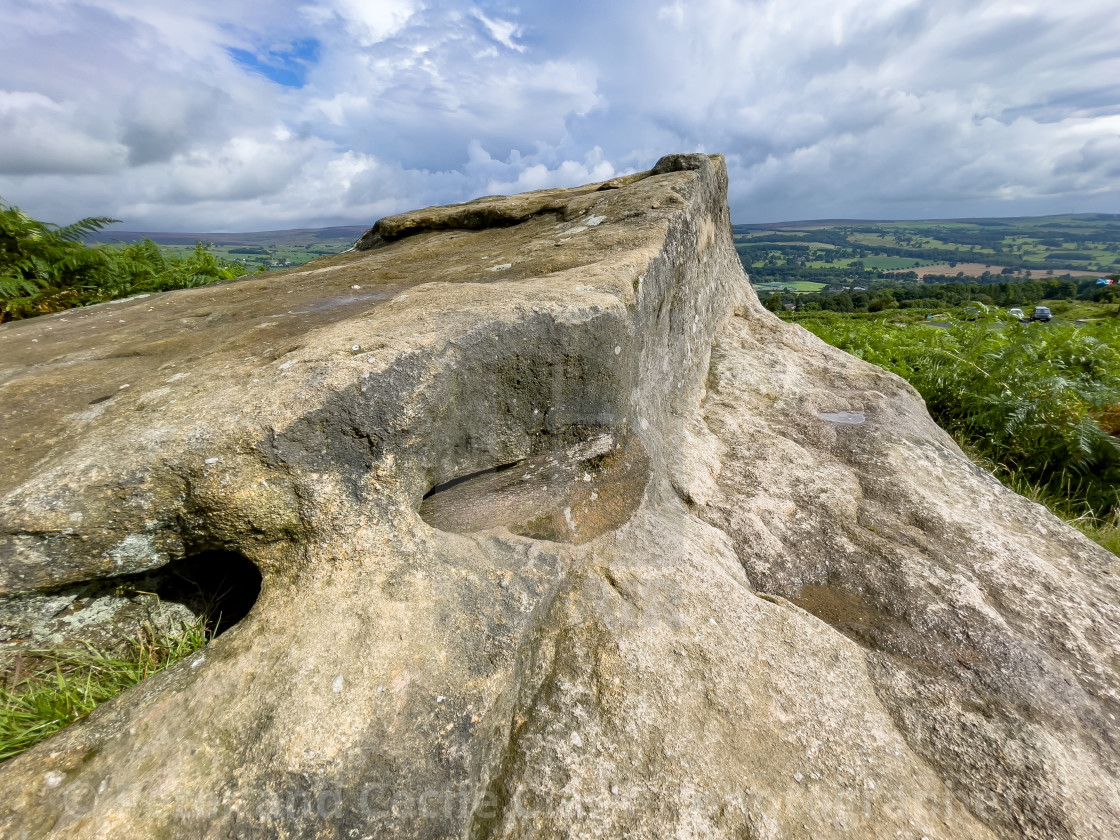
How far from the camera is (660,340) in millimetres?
5262

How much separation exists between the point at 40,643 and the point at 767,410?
5688 mm

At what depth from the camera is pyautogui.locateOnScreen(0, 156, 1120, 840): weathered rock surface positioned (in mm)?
2244

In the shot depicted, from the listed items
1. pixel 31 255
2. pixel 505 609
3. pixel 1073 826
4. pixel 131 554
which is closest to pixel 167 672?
pixel 131 554

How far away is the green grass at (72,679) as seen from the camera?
2.40 meters

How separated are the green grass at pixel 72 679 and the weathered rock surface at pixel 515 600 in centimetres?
37

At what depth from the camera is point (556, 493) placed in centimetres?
391

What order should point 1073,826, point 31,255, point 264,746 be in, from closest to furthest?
point 264,746
point 1073,826
point 31,255

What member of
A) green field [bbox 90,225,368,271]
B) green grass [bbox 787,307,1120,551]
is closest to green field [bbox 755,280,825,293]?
green field [bbox 90,225,368,271]

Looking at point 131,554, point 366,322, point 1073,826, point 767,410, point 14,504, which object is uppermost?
point 366,322

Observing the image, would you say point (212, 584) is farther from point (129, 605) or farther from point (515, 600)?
point (515, 600)

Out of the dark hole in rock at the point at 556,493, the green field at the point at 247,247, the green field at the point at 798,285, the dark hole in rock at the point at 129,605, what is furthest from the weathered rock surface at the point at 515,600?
the green field at the point at 798,285

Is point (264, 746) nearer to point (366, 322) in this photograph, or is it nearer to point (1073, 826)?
point (366, 322)

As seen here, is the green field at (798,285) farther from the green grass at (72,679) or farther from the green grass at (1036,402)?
the green grass at (72,679)

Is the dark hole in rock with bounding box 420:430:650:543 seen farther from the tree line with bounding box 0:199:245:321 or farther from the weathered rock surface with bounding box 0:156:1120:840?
the tree line with bounding box 0:199:245:321
